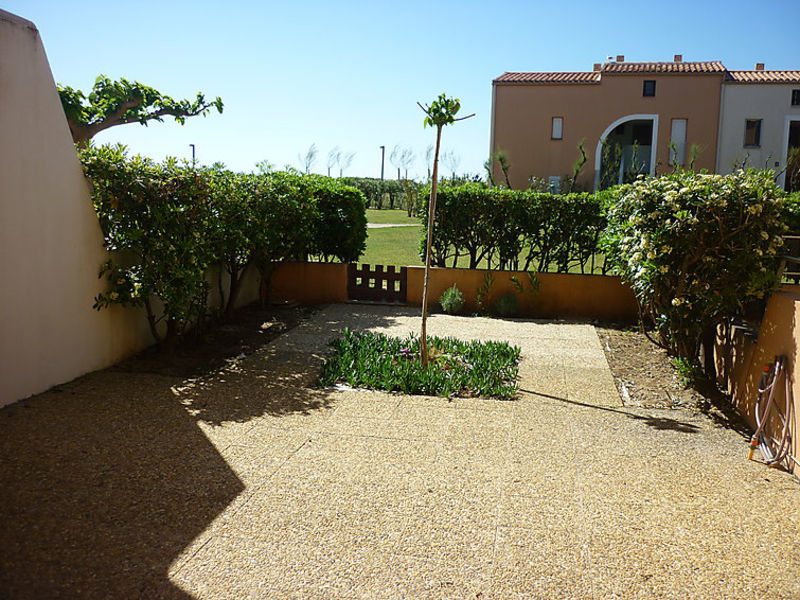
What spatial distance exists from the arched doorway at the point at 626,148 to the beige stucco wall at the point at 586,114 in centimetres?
27

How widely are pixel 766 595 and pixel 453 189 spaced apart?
8256 millimetres

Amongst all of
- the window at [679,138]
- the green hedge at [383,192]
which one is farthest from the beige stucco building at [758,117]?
the green hedge at [383,192]

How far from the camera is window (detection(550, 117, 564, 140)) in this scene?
29938mm

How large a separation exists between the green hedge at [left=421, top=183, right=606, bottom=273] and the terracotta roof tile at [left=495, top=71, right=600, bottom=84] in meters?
21.4

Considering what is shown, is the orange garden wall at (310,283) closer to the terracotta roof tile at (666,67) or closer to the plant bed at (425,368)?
the plant bed at (425,368)

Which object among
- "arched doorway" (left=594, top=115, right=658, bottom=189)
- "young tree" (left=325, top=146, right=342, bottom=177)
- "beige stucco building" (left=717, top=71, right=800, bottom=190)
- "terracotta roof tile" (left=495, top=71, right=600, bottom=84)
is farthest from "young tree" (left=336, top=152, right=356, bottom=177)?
"beige stucco building" (left=717, top=71, right=800, bottom=190)

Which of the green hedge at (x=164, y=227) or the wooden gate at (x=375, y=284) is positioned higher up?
the green hedge at (x=164, y=227)

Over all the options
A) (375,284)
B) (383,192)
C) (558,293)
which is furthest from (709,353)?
(383,192)

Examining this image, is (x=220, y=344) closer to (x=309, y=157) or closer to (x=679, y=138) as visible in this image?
(x=679, y=138)

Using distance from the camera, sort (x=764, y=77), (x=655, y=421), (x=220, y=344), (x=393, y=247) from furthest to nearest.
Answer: (x=764, y=77)
(x=393, y=247)
(x=220, y=344)
(x=655, y=421)

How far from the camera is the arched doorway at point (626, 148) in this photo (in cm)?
2911

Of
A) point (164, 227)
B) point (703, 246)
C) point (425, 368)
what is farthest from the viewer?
point (425, 368)

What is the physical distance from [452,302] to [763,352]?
5.45m

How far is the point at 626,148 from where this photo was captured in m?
31.1
